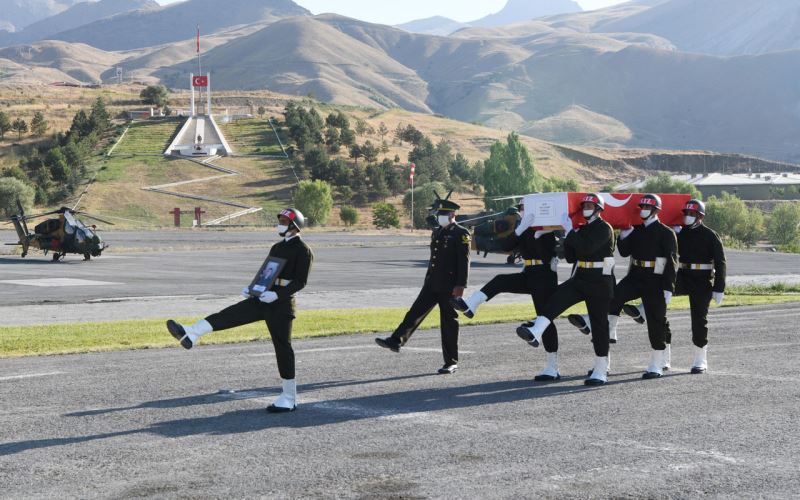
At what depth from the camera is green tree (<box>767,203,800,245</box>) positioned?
109125 millimetres

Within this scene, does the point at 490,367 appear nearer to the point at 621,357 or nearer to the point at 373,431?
the point at 621,357

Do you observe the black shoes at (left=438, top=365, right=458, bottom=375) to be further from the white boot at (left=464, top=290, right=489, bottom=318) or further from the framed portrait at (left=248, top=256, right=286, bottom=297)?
the framed portrait at (left=248, top=256, right=286, bottom=297)

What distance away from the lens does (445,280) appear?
14547 mm

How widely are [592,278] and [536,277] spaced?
992 millimetres

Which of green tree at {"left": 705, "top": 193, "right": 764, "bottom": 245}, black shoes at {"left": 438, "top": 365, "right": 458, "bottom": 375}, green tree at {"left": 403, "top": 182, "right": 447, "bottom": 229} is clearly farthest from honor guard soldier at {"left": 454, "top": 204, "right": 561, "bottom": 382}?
green tree at {"left": 705, "top": 193, "right": 764, "bottom": 245}

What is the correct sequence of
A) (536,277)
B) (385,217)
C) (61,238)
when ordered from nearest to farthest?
(536,277)
(61,238)
(385,217)

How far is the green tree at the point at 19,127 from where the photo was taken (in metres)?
116

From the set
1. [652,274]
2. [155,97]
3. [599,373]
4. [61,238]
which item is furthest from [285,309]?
[155,97]

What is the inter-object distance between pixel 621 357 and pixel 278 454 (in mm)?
8802

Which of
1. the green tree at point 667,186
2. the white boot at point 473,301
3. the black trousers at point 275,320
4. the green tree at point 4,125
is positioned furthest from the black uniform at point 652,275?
the green tree at point 667,186

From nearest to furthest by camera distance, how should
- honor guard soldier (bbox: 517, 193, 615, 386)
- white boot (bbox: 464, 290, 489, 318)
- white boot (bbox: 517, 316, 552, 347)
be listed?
white boot (bbox: 517, 316, 552, 347) < honor guard soldier (bbox: 517, 193, 615, 386) < white boot (bbox: 464, 290, 489, 318)

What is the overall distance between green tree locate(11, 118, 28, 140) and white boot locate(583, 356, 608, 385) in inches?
4455

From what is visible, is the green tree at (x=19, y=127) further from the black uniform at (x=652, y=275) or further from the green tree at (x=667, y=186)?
the black uniform at (x=652, y=275)

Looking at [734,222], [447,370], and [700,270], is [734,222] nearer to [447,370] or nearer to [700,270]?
[700,270]
